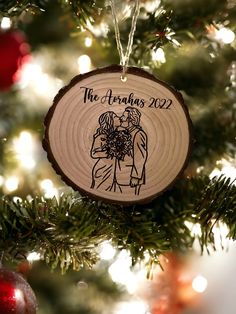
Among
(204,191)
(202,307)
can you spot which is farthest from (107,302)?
(204,191)

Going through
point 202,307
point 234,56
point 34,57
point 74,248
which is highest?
point 34,57

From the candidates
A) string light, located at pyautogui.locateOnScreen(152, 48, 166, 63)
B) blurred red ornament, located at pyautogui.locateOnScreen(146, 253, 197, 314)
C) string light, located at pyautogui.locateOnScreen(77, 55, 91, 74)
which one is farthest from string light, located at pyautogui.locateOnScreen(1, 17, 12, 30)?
blurred red ornament, located at pyautogui.locateOnScreen(146, 253, 197, 314)

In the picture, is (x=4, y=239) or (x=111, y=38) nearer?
(x=4, y=239)

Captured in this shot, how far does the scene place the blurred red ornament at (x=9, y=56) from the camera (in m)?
0.80

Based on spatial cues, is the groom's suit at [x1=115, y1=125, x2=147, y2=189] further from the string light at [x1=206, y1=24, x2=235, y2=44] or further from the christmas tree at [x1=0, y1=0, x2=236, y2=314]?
the string light at [x1=206, y1=24, x2=235, y2=44]

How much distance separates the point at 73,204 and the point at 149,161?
0.09 m

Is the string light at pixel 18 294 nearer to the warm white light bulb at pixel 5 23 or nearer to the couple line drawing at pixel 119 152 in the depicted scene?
the couple line drawing at pixel 119 152

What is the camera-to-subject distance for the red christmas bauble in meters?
0.54

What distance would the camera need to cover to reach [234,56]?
0.87 metres

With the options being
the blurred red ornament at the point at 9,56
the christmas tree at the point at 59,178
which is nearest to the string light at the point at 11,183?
the christmas tree at the point at 59,178

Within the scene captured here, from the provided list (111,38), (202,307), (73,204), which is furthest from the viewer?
(202,307)

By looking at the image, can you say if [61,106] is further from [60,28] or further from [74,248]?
[60,28]

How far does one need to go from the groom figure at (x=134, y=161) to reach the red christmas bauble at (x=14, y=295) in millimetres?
142

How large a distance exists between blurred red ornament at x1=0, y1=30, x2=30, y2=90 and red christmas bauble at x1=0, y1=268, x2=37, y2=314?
35 cm
